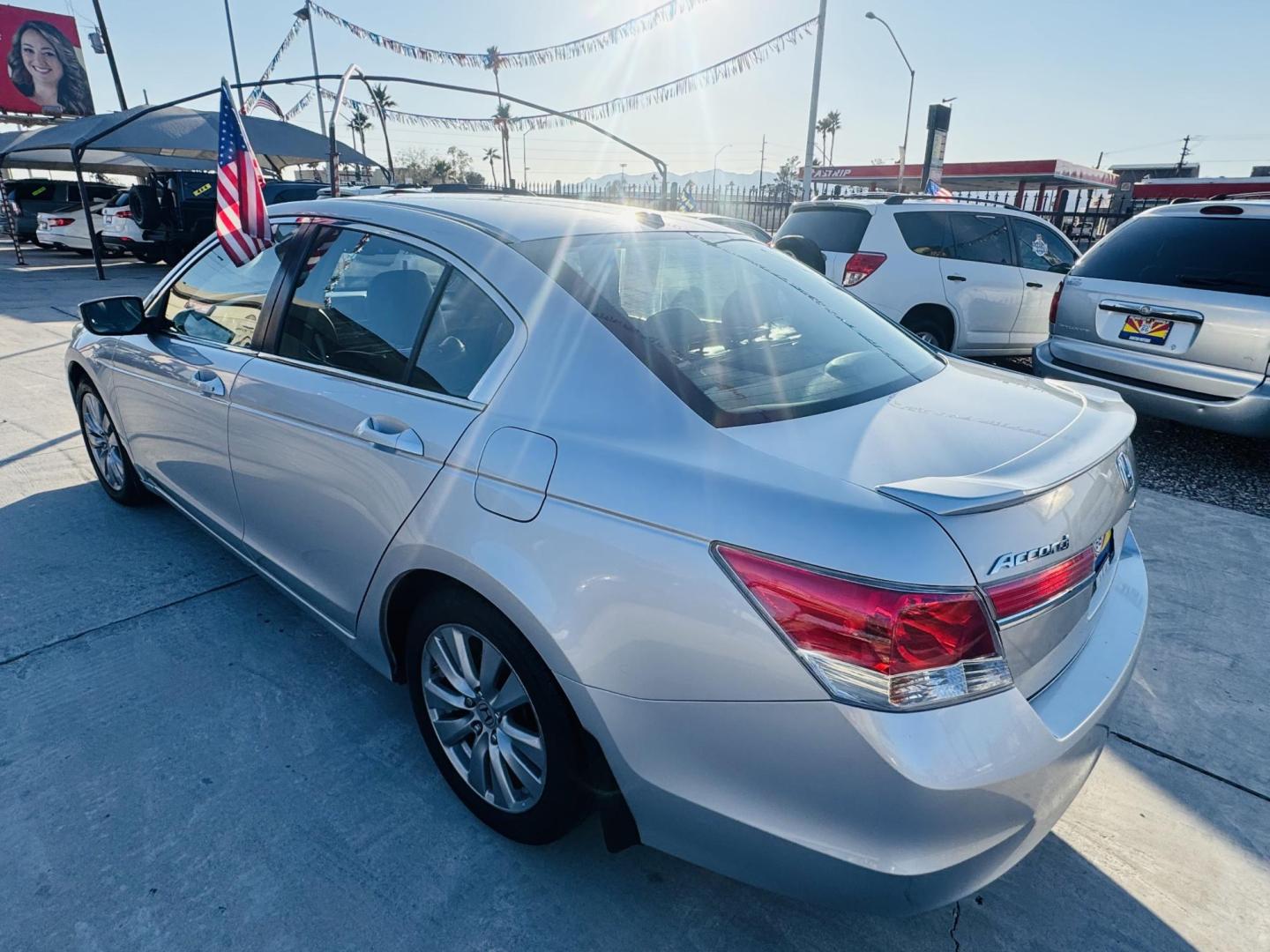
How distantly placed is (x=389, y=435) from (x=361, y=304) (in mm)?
582

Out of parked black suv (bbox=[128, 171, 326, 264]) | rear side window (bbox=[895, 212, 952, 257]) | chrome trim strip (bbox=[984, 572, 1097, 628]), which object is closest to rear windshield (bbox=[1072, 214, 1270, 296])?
rear side window (bbox=[895, 212, 952, 257])

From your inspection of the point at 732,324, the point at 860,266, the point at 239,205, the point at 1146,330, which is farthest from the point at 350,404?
the point at 860,266

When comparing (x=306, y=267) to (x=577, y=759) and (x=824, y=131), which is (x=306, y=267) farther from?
(x=824, y=131)

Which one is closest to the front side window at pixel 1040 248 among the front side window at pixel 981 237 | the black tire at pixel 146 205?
the front side window at pixel 981 237

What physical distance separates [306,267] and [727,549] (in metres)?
1.94

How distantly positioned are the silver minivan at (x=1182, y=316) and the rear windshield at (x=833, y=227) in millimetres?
2181

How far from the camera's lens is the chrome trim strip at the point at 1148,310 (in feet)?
15.0

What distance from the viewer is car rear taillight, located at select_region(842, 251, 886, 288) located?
6891 mm

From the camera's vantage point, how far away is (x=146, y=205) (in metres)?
15.0

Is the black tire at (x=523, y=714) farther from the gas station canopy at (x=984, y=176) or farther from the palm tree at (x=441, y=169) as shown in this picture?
the palm tree at (x=441, y=169)

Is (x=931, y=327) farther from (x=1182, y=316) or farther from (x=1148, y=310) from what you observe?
(x=1182, y=316)

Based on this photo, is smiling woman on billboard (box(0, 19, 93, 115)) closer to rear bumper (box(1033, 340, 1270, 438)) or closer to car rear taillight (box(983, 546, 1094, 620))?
rear bumper (box(1033, 340, 1270, 438))

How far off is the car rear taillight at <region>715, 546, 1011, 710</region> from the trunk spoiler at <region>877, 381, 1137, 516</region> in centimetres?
17

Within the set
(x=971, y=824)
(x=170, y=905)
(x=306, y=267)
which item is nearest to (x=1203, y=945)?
(x=971, y=824)
